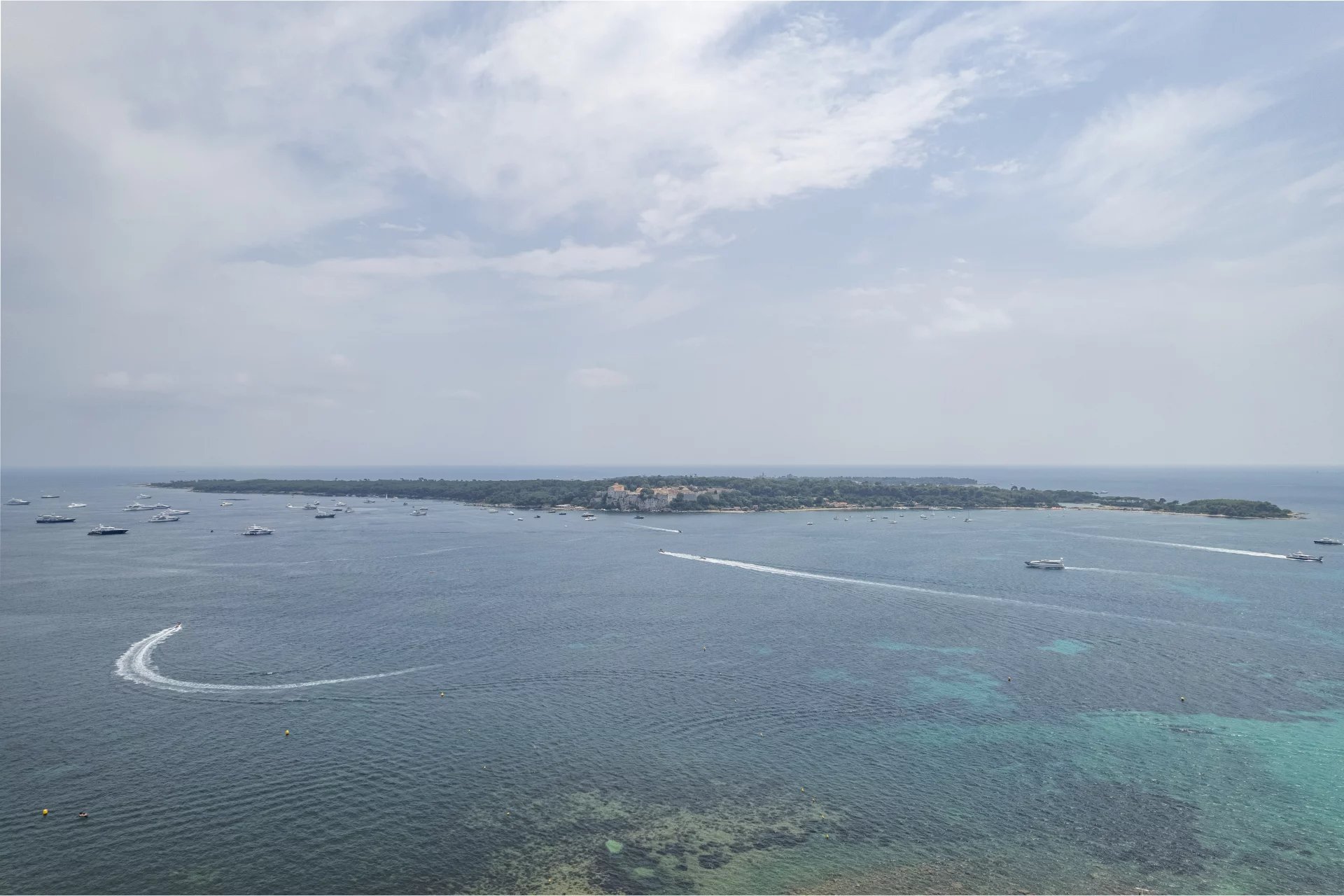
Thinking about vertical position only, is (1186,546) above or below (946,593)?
above

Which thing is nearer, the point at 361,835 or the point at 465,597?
the point at 361,835

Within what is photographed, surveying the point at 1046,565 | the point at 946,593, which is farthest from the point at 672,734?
the point at 1046,565

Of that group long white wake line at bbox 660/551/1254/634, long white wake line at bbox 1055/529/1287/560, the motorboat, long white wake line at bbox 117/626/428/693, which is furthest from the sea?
the motorboat

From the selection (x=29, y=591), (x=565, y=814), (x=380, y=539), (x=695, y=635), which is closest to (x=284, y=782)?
(x=565, y=814)

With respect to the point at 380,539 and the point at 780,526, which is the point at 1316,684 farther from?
the point at 380,539

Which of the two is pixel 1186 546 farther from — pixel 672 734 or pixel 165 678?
pixel 165 678

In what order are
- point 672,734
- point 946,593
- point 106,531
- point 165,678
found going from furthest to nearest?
point 106,531
point 946,593
point 165,678
point 672,734

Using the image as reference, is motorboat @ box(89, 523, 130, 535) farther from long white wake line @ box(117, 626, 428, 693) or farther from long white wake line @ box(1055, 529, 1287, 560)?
long white wake line @ box(1055, 529, 1287, 560)
